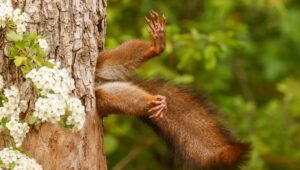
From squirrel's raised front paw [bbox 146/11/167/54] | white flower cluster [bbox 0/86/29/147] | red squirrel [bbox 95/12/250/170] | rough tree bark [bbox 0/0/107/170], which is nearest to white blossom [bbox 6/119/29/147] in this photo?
white flower cluster [bbox 0/86/29/147]

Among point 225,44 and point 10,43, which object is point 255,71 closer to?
point 225,44

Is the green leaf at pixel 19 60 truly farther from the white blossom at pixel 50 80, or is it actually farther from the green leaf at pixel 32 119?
the green leaf at pixel 32 119

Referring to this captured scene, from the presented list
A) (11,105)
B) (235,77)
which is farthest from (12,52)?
(235,77)

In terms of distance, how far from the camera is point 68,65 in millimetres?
4930

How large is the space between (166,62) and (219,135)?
4.29 metres

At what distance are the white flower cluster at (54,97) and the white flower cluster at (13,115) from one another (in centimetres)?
16

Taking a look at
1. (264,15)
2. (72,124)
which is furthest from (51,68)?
(264,15)

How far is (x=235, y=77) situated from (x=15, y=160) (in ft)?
20.8

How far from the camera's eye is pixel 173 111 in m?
5.45

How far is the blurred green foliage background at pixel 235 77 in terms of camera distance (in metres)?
9.34

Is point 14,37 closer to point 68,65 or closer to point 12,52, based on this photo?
point 12,52

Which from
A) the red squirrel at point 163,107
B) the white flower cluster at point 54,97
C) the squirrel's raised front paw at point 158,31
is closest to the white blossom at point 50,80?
the white flower cluster at point 54,97

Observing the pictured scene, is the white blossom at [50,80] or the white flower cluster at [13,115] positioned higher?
the white blossom at [50,80]

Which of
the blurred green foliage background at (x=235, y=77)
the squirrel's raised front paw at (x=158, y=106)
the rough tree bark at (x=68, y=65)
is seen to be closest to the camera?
the rough tree bark at (x=68, y=65)
